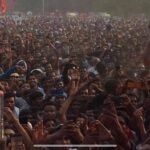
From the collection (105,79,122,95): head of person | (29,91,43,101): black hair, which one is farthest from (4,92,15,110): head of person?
(105,79,122,95): head of person

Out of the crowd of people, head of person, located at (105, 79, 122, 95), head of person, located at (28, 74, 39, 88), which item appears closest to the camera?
the crowd of people

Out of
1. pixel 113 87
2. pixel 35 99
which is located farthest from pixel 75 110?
pixel 113 87

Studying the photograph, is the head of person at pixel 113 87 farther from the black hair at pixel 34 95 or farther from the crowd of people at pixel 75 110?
the black hair at pixel 34 95

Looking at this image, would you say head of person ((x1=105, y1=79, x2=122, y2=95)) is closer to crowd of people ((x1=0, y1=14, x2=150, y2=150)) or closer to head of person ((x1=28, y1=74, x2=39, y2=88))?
crowd of people ((x1=0, y1=14, x2=150, y2=150))

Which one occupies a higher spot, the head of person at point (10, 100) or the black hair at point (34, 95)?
the black hair at point (34, 95)

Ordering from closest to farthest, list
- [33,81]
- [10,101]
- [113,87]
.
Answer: [10,101], [113,87], [33,81]

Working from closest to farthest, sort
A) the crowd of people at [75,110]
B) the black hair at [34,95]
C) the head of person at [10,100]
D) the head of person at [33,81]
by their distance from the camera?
the crowd of people at [75,110] → the head of person at [10,100] → the black hair at [34,95] → the head of person at [33,81]

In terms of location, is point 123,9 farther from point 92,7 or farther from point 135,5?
point 92,7

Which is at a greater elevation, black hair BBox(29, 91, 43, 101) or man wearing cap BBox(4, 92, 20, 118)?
black hair BBox(29, 91, 43, 101)

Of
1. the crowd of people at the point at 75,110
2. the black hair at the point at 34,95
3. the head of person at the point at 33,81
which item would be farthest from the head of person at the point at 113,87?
the head of person at the point at 33,81

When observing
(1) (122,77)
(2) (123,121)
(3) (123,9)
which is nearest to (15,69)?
(1) (122,77)

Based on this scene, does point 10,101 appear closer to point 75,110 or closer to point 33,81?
point 75,110

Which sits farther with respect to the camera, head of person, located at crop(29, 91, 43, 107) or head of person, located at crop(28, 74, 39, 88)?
head of person, located at crop(28, 74, 39, 88)

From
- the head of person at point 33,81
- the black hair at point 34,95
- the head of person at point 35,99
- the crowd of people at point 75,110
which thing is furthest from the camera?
the head of person at point 33,81
